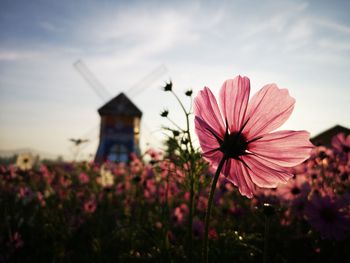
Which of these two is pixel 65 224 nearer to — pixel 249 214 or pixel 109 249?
pixel 109 249

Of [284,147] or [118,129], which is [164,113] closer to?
[284,147]

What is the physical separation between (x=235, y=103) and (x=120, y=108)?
24.8m

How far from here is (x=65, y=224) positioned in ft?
9.95

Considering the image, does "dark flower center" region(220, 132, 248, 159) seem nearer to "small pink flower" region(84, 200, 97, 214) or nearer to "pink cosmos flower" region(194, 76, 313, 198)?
"pink cosmos flower" region(194, 76, 313, 198)

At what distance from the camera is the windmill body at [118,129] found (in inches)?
888

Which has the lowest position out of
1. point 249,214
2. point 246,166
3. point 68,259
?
point 68,259

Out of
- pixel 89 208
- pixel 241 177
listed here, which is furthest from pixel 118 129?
pixel 241 177

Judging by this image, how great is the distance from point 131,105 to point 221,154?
25.5 metres

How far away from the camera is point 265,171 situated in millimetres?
979

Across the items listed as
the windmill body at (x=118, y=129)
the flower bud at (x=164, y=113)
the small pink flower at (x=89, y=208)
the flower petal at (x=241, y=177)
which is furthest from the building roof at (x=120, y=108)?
the flower petal at (x=241, y=177)

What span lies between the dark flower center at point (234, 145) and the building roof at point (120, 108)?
24.0m

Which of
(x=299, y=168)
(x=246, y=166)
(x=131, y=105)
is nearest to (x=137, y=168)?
(x=299, y=168)

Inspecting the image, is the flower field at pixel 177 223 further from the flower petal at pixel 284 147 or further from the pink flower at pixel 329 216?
the flower petal at pixel 284 147

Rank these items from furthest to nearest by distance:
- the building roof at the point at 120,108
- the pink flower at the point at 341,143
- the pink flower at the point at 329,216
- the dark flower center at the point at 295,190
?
1. the building roof at the point at 120,108
2. the pink flower at the point at 341,143
3. the dark flower center at the point at 295,190
4. the pink flower at the point at 329,216
